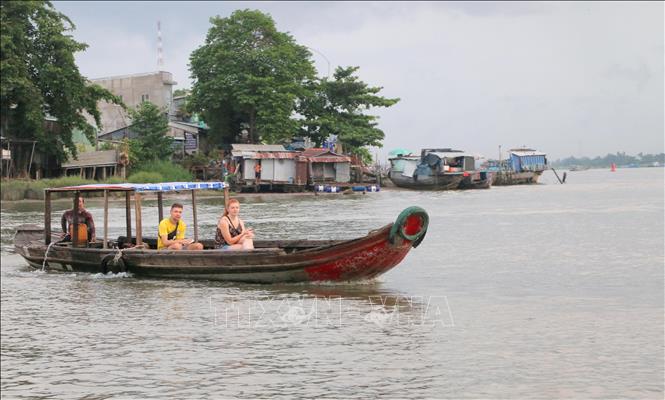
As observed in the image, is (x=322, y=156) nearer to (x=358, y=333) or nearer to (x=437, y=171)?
(x=437, y=171)

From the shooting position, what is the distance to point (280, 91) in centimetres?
4859

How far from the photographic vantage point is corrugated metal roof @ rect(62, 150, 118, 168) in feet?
144

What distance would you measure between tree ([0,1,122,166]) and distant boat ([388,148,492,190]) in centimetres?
2069

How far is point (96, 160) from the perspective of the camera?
44.5 metres

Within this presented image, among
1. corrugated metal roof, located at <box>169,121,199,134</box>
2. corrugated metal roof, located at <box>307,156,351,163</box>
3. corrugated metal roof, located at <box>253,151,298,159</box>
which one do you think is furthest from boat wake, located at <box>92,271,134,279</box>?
corrugated metal roof, located at <box>169,121,199,134</box>

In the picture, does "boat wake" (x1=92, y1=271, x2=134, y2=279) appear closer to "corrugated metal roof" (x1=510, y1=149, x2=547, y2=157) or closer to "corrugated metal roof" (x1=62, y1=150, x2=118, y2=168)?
"corrugated metal roof" (x1=62, y1=150, x2=118, y2=168)

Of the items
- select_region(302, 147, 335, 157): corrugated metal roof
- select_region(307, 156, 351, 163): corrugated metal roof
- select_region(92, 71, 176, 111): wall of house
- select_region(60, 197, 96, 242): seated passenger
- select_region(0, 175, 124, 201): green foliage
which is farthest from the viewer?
select_region(92, 71, 176, 111): wall of house

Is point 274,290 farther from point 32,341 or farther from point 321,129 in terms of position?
point 321,129

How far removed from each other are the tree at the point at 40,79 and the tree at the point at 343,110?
14.0 metres

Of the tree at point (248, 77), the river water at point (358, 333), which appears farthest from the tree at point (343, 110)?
the river water at point (358, 333)

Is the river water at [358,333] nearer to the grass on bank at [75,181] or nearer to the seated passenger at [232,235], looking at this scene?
the seated passenger at [232,235]

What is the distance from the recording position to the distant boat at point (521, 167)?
6588cm

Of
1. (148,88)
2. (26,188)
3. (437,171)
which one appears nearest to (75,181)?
(26,188)

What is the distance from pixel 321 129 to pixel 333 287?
132 feet
